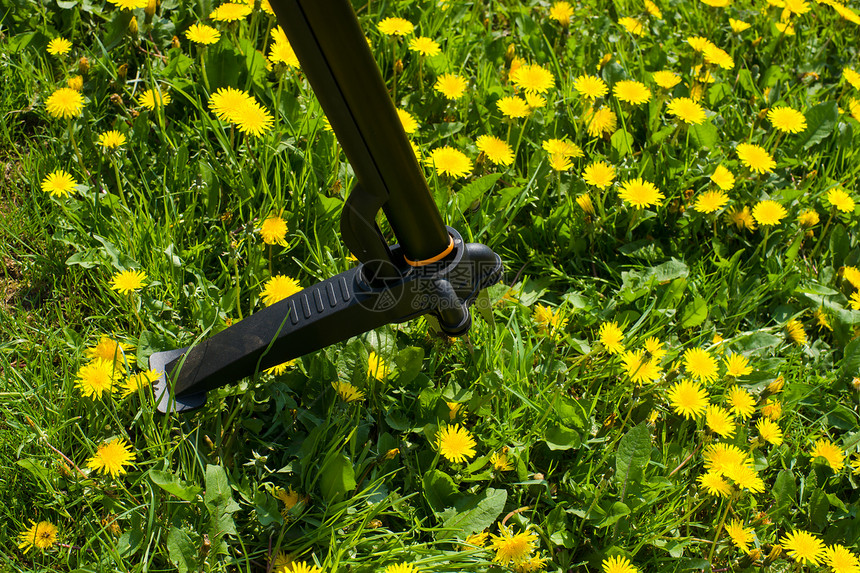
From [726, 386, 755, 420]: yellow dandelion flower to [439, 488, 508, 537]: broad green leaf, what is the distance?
698 mm

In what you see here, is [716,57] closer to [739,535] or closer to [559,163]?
[559,163]

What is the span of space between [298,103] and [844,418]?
6.20 feet

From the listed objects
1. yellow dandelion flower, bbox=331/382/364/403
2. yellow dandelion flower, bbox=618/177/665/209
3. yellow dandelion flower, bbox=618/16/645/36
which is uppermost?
yellow dandelion flower, bbox=618/16/645/36

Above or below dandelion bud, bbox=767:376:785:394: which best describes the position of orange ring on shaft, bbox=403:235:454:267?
above

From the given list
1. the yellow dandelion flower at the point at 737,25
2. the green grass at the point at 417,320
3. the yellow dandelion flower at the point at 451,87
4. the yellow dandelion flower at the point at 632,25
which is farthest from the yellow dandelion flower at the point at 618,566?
the yellow dandelion flower at the point at 737,25

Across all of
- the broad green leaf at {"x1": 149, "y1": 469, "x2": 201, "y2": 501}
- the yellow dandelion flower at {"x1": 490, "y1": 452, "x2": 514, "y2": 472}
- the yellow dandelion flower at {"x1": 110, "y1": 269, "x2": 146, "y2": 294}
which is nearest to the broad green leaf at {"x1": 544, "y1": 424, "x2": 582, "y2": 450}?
the yellow dandelion flower at {"x1": 490, "y1": 452, "x2": 514, "y2": 472}

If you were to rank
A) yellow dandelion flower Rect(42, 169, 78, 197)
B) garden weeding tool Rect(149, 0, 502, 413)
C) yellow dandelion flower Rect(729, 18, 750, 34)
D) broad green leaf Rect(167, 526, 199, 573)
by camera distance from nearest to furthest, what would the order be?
1. garden weeding tool Rect(149, 0, 502, 413)
2. broad green leaf Rect(167, 526, 199, 573)
3. yellow dandelion flower Rect(42, 169, 78, 197)
4. yellow dandelion flower Rect(729, 18, 750, 34)

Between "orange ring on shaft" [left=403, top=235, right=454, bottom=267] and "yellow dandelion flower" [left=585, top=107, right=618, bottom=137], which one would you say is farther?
"yellow dandelion flower" [left=585, top=107, right=618, bottom=137]

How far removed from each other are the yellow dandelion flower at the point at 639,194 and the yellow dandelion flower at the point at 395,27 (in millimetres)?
941

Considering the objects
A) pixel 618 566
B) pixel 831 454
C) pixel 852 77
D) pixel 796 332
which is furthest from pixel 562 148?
pixel 852 77

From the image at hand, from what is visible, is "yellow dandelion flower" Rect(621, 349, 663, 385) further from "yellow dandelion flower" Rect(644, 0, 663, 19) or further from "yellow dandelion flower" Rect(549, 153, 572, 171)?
"yellow dandelion flower" Rect(644, 0, 663, 19)

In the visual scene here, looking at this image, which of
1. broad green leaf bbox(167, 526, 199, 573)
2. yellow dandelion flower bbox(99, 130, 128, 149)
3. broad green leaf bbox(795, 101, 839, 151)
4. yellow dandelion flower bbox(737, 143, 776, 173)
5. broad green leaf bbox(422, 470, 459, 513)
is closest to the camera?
broad green leaf bbox(167, 526, 199, 573)

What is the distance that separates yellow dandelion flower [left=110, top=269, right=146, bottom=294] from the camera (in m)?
1.83

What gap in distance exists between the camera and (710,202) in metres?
2.35
